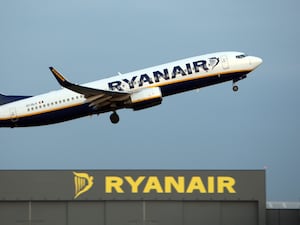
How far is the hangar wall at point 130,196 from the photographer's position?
56.8 meters

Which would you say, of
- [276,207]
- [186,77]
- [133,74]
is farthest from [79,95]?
[276,207]

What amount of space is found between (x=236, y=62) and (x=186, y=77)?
6.08 m

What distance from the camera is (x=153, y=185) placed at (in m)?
57.3

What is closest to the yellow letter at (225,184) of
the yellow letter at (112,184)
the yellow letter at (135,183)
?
the yellow letter at (135,183)

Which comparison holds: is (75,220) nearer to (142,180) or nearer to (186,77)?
(142,180)

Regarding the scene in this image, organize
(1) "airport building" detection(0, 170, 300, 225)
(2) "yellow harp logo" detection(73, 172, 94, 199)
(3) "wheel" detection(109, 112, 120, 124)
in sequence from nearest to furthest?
(1) "airport building" detection(0, 170, 300, 225) → (2) "yellow harp logo" detection(73, 172, 94, 199) → (3) "wheel" detection(109, 112, 120, 124)

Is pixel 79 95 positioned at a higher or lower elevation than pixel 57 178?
higher

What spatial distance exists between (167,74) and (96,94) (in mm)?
7426

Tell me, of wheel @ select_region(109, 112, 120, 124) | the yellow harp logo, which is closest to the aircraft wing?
wheel @ select_region(109, 112, 120, 124)

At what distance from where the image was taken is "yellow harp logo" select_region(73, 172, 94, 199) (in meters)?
57.2

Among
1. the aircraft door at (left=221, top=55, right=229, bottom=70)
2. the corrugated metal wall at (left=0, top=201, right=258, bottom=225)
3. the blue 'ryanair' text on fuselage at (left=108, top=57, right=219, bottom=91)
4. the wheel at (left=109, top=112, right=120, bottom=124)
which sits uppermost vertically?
the aircraft door at (left=221, top=55, right=229, bottom=70)

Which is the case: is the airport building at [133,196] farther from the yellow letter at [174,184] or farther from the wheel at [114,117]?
the wheel at [114,117]

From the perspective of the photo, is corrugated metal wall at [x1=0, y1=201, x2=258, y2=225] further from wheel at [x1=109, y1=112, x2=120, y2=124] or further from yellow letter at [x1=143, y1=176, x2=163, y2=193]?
wheel at [x1=109, y1=112, x2=120, y2=124]

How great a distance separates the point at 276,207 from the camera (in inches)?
2283
